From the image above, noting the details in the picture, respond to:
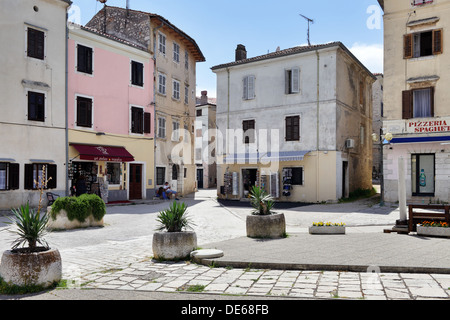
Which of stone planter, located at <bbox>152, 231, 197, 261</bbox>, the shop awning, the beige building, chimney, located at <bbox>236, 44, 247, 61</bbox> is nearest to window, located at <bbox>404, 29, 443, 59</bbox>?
the shop awning

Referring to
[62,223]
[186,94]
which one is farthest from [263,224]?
[186,94]

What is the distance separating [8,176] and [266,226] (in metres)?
14.1

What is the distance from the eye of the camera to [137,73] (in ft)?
87.6

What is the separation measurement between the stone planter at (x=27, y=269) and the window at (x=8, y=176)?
14.5 m

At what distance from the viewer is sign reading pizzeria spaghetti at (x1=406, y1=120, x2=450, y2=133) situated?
2048 cm

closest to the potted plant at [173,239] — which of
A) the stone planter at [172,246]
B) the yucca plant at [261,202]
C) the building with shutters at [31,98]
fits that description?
the stone planter at [172,246]

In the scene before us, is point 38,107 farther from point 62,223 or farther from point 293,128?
point 293,128

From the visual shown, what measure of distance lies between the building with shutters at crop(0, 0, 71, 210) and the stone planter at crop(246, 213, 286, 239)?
13.5 metres

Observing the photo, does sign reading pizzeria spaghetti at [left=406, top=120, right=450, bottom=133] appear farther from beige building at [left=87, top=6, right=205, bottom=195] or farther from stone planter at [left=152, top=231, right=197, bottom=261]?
stone planter at [left=152, top=231, right=197, bottom=261]

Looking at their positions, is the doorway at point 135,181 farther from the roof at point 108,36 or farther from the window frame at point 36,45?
the window frame at point 36,45
